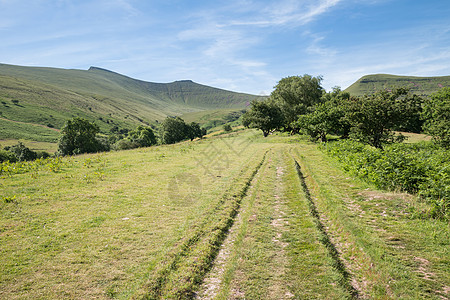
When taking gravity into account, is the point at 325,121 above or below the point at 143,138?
above

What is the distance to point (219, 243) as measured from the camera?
→ 25.5 ft

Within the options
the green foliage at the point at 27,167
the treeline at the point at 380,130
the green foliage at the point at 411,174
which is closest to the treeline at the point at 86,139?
the green foliage at the point at 27,167

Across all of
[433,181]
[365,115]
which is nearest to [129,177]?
[433,181]

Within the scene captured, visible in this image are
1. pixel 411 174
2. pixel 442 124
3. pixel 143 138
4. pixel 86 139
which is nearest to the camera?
pixel 411 174

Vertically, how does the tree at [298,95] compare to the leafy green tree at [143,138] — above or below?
above

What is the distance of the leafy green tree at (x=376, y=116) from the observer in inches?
926

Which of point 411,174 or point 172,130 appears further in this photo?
point 172,130

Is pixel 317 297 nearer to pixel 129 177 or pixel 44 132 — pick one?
pixel 129 177

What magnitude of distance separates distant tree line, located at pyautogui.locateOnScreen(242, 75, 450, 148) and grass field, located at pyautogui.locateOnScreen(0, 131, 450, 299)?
15.4 meters

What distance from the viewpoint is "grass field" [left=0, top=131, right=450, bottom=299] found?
566 centimetres

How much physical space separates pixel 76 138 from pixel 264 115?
46.1 meters

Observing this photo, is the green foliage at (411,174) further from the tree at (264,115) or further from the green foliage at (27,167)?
the tree at (264,115)

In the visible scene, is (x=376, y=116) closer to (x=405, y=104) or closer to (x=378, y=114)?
(x=378, y=114)

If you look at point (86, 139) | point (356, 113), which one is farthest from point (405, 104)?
point (86, 139)
